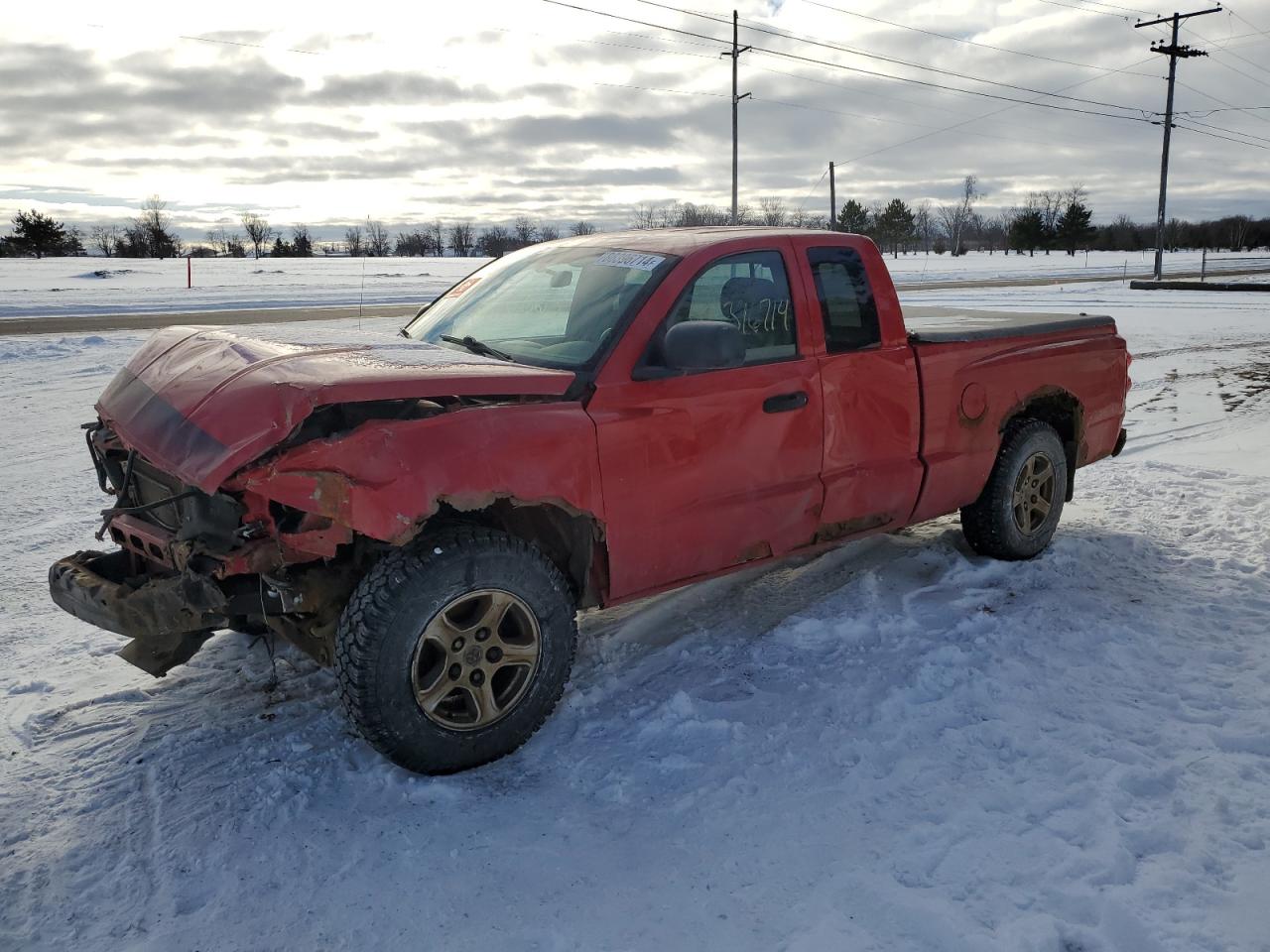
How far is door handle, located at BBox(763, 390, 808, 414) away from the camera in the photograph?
3875mm

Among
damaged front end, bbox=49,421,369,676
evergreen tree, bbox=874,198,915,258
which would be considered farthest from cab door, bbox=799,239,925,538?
evergreen tree, bbox=874,198,915,258

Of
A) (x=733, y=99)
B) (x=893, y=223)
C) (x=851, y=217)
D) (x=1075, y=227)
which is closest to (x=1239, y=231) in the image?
(x=1075, y=227)

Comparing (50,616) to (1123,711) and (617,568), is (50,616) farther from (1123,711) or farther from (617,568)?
(1123,711)

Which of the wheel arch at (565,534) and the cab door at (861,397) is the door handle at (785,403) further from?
the wheel arch at (565,534)

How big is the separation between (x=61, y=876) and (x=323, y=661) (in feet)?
3.18

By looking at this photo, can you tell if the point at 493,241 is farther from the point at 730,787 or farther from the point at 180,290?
the point at 730,787

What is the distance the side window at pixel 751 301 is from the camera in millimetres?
3836

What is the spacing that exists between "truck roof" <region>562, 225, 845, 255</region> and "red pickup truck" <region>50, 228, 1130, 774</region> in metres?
0.02

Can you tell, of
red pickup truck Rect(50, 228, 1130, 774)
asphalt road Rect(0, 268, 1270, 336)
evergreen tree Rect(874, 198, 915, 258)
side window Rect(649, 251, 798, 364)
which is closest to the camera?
red pickup truck Rect(50, 228, 1130, 774)

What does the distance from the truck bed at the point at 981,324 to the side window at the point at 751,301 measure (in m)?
0.87

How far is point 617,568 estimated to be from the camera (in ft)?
11.7

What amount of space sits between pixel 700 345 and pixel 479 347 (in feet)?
3.55

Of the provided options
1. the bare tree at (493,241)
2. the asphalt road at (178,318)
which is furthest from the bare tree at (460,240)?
the asphalt road at (178,318)

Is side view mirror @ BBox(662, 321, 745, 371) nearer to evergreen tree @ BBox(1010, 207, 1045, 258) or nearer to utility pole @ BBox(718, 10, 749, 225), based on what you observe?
utility pole @ BBox(718, 10, 749, 225)
